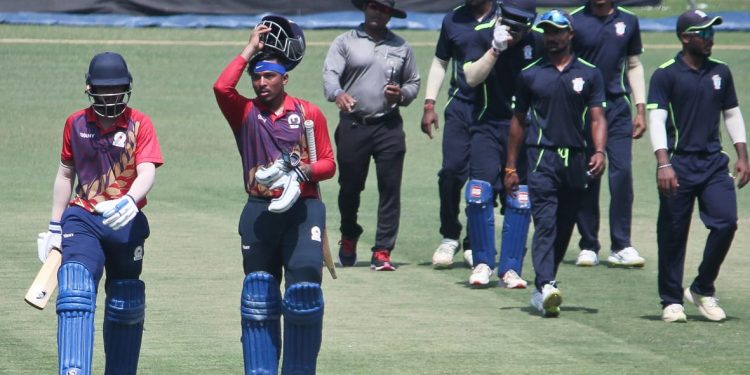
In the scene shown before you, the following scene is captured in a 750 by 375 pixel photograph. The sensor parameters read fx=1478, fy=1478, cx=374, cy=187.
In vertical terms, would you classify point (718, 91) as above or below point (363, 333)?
above

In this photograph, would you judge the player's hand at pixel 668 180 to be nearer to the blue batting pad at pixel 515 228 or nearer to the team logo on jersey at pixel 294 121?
the blue batting pad at pixel 515 228

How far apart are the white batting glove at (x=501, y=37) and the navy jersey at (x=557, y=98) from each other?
480 mm

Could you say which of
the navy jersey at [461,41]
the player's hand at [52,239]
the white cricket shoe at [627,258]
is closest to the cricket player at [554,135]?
the navy jersey at [461,41]

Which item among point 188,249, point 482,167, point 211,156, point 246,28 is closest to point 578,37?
point 482,167

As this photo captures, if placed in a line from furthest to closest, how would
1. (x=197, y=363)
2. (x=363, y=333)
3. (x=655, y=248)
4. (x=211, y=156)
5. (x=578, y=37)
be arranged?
(x=211, y=156) < (x=655, y=248) < (x=578, y=37) < (x=363, y=333) < (x=197, y=363)

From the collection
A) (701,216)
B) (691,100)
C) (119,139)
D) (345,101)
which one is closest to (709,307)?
(701,216)

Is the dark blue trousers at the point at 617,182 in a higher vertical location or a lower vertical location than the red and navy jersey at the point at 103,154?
lower

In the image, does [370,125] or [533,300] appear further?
[370,125]

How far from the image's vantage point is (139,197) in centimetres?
763

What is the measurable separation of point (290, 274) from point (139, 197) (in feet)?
2.88

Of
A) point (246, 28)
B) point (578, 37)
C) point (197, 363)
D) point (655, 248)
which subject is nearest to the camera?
point (197, 363)

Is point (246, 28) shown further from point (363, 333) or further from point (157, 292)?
point (363, 333)

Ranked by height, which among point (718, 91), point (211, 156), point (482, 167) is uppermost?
point (718, 91)

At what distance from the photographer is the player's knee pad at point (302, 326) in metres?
7.57
